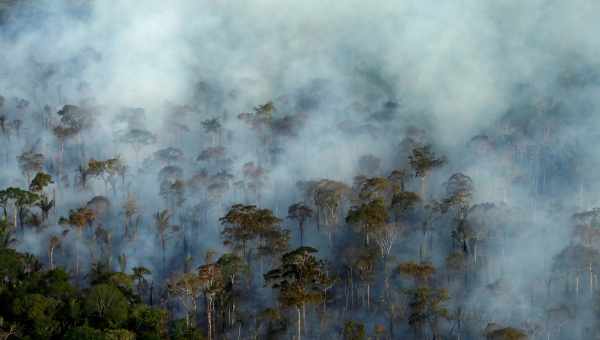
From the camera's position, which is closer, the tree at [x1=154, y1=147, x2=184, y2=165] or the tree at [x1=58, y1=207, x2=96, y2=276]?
the tree at [x1=58, y1=207, x2=96, y2=276]

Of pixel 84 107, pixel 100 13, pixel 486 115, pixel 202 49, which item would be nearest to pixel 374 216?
pixel 486 115

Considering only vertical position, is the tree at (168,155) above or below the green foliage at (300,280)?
above

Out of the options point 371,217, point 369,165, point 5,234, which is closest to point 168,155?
point 5,234

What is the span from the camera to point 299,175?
8512 cm

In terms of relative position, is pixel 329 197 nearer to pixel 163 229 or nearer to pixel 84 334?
pixel 163 229

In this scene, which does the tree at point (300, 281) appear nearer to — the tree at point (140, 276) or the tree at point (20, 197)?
the tree at point (140, 276)

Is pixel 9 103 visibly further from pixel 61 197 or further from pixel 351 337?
pixel 351 337

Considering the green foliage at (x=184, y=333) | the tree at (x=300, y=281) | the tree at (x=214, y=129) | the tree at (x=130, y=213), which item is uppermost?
the tree at (x=214, y=129)

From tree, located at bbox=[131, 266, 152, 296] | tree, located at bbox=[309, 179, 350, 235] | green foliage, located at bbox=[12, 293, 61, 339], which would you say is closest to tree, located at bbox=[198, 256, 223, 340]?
tree, located at bbox=[131, 266, 152, 296]

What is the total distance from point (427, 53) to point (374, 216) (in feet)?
272

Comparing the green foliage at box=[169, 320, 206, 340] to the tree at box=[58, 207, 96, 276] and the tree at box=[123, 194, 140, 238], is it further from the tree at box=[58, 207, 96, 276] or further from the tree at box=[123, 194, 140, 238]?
the tree at box=[123, 194, 140, 238]

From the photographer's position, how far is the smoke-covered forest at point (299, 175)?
54.0 metres

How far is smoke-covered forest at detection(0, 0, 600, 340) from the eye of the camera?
5400 cm

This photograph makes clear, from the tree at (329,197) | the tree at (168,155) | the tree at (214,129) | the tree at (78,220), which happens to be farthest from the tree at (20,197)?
the tree at (214,129)
